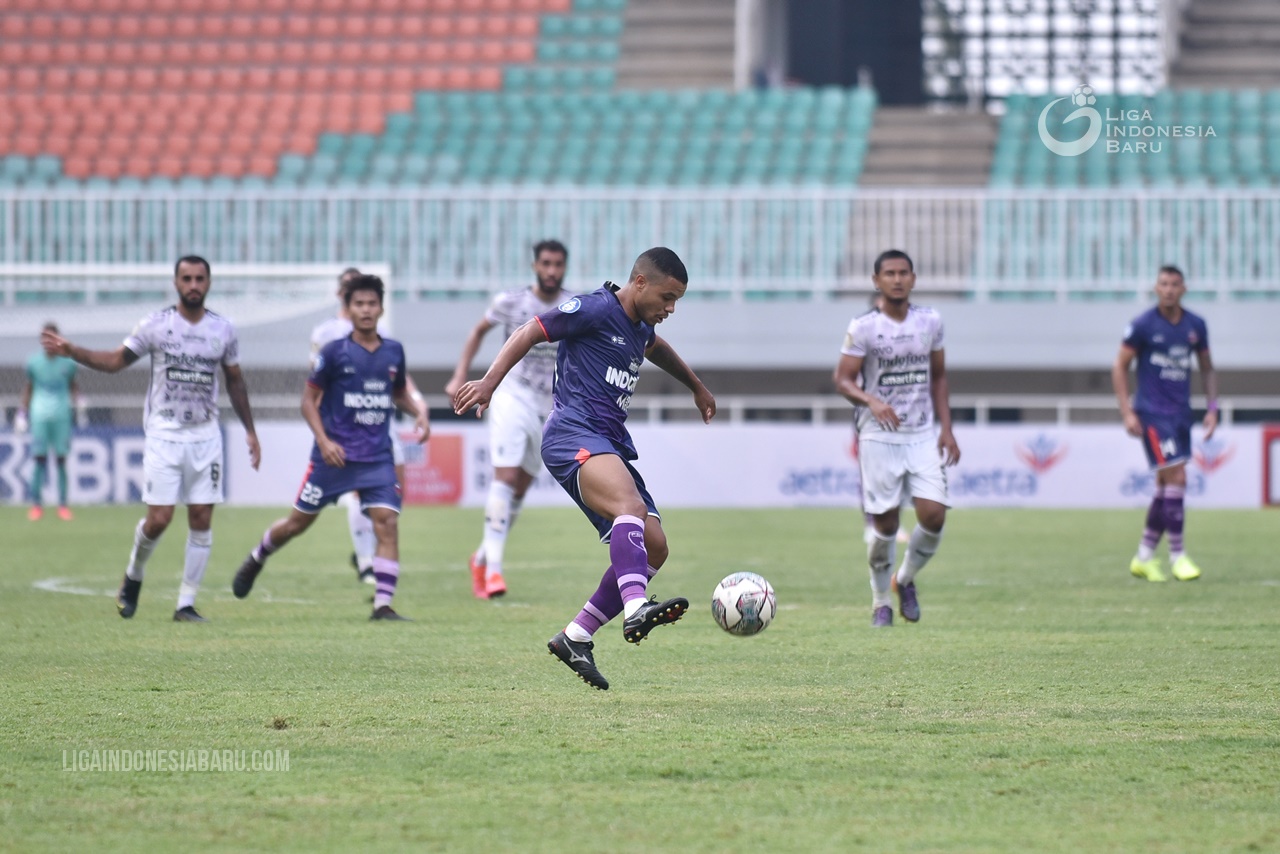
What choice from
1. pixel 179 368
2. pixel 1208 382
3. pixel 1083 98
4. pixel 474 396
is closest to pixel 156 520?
pixel 179 368

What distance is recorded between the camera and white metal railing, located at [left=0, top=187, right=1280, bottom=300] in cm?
2402

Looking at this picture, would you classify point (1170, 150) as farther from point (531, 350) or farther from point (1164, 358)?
point (531, 350)

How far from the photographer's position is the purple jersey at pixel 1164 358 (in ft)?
40.4

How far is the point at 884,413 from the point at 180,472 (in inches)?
153

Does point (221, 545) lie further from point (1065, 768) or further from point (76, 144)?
point (76, 144)

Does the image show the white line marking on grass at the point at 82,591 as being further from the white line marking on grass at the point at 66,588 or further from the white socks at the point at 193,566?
the white socks at the point at 193,566

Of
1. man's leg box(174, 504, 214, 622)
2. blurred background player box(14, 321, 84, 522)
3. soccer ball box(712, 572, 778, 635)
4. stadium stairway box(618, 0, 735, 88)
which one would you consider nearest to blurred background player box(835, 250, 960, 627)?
soccer ball box(712, 572, 778, 635)

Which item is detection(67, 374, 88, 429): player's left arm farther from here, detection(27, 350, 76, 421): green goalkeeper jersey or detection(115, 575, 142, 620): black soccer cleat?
detection(115, 575, 142, 620): black soccer cleat

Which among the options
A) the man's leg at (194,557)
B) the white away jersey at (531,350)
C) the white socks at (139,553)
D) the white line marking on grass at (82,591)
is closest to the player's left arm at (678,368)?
the man's leg at (194,557)

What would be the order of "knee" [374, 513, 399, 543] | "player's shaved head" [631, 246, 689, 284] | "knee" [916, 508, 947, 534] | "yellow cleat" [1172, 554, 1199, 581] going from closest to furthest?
1. "player's shaved head" [631, 246, 689, 284]
2. "knee" [916, 508, 947, 534]
3. "knee" [374, 513, 399, 543]
4. "yellow cleat" [1172, 554, 1199, 581]

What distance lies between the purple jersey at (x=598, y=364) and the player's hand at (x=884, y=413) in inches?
92.0

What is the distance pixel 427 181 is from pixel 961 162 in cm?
897

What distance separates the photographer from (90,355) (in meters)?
9.16

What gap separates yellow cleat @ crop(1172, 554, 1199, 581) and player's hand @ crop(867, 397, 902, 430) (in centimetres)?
400
